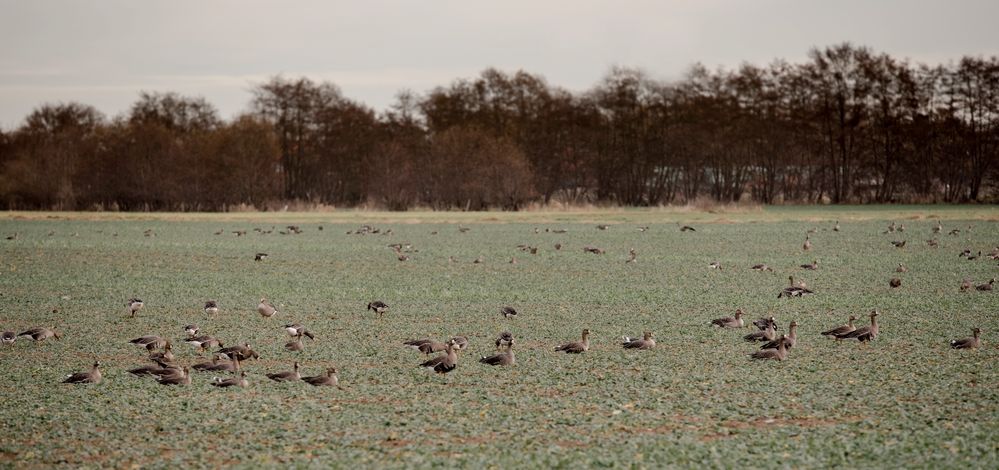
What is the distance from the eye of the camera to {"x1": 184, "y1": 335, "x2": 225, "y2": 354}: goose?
43.8 ft

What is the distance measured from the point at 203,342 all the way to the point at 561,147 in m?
60.7

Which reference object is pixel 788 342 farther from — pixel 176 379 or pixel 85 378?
pixel 85 378

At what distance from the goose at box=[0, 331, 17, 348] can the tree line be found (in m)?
52.0

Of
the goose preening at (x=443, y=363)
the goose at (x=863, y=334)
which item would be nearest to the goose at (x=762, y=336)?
the goose at (x=863, y=334)

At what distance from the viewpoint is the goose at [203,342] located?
526 inches

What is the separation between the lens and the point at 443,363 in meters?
11.9

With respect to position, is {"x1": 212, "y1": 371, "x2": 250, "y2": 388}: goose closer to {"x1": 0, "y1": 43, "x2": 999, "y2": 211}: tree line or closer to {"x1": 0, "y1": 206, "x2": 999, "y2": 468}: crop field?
{"x1": 0, "y1": 206, "x2": 999, "y2": 468}: crop field

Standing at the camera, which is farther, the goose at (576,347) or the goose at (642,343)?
the goose at (642,343)

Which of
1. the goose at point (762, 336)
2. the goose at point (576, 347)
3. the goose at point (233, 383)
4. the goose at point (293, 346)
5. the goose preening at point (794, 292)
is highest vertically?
the goose preening at point (794, 292)

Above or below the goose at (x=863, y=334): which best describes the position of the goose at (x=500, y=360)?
below

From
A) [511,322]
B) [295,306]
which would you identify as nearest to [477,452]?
[511,322]

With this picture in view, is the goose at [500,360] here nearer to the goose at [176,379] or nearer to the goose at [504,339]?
the goose at [504,339]

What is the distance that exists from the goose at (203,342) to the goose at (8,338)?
2.54 meters

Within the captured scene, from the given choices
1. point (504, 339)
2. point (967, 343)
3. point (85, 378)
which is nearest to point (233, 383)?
point (85, 378)
